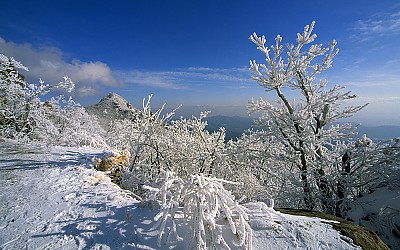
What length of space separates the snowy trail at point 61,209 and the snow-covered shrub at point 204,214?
1.28ft

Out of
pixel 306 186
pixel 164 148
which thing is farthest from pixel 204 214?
pixel 164 148

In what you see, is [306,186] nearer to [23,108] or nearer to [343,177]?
[343,177]

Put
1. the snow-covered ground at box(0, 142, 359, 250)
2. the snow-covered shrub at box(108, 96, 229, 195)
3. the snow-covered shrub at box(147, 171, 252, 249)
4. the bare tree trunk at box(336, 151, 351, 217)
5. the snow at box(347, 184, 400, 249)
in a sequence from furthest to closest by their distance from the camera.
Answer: the snow-covered shrub at box(108, 96, 229, 195), the bare tree trunk at box(336, 151, 351, 217), the snow at box(347, 184, 400, 249), the snow-covered ground at box(0, 142, 359, 250), the snow-covered shrub at box(147, 171, 252, 249)


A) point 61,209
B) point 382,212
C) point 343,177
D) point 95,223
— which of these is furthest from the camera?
point 343,177

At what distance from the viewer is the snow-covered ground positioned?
2.00 metres

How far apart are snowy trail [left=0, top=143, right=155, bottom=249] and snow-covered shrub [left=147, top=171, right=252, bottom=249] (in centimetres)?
39

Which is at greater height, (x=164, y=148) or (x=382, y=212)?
(x=164, y=148)

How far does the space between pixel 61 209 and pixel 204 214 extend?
1.93m

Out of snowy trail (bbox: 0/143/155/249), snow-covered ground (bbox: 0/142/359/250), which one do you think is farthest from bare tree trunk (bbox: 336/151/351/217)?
snowy trail (bbox: 0/143/155/249)

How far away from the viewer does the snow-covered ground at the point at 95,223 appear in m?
2.00

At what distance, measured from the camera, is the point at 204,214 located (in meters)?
2.01

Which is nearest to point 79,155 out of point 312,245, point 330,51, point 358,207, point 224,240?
point 224,240

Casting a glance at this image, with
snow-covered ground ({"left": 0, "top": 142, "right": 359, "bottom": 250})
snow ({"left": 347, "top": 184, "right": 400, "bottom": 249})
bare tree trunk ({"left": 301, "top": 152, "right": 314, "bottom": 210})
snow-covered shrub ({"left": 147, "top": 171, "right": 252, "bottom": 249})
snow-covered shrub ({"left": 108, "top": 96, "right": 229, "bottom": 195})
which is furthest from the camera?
snow-covered shrub ({"left": 108, "top": 96, "right": 229, "bottom": 195})

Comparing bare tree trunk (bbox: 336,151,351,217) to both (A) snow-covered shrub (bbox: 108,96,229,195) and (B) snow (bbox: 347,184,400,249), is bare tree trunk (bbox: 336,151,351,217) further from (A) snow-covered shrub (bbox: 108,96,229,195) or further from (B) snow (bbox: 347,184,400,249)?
(A) snow-covered shrub (bbox: 108,96,229,195)
